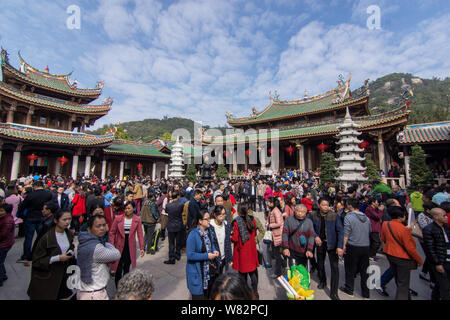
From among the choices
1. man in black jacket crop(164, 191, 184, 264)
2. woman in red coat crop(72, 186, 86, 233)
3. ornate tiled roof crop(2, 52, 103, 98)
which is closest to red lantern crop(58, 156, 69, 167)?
ornate tiled roof crop(2, 52, 103, 98)

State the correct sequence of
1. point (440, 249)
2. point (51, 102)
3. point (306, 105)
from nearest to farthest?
point (440, 249), point (51, 102), point (306, 105)

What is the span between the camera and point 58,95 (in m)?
18.8

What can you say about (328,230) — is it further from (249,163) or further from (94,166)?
(94,166)

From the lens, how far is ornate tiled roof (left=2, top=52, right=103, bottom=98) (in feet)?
56.2

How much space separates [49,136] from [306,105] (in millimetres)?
22897

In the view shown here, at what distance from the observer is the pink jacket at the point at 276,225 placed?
13.1 feet

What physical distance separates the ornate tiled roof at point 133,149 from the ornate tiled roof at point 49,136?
6.31 ft

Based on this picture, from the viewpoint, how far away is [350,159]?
10.5 meters

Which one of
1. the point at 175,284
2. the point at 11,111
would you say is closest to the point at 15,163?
the point at 11,111

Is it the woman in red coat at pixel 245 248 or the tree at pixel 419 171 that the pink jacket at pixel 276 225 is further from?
the tree at pixel 419 171

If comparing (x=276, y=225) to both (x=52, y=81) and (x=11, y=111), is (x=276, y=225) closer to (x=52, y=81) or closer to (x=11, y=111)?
(x=11, y=111)

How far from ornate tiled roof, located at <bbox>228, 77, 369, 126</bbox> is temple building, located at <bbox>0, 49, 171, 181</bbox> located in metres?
12.7

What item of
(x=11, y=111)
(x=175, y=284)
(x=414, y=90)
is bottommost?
(x=175, y=284)

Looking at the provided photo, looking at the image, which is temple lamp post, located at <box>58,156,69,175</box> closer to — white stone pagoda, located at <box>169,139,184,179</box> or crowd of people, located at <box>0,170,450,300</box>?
white stone pagoda, located at <box>169,139,184,179</box>
